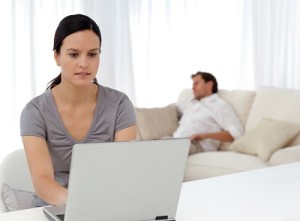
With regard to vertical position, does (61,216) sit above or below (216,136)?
above

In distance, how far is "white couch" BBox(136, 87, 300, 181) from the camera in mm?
4473

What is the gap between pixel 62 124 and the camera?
2.33 m

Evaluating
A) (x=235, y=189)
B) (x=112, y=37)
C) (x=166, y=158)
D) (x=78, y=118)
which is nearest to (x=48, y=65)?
(x=112, y=37)

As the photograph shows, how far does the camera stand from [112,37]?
17.9 ft

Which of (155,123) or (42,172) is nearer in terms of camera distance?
(42,172)

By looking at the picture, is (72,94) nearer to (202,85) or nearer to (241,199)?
(241,199)

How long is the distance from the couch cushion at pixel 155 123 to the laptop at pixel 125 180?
3.26 m

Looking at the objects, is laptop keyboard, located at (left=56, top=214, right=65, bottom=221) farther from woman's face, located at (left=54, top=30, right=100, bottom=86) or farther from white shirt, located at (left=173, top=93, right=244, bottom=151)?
white shirt, located at (left=173, top=93, right=244, bottom=151)

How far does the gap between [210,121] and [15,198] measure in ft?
9.53

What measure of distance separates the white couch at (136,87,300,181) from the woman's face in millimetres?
2348

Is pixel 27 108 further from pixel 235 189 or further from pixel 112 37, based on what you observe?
pixel 112 37

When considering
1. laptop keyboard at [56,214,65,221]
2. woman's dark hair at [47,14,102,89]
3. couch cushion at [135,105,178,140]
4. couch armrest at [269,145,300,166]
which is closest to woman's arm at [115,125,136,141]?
woman's dark hair at [47,14,102,89]

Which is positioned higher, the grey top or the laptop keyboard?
the grey top

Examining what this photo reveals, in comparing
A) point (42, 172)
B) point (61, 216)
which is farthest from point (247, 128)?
point (61, 216)
